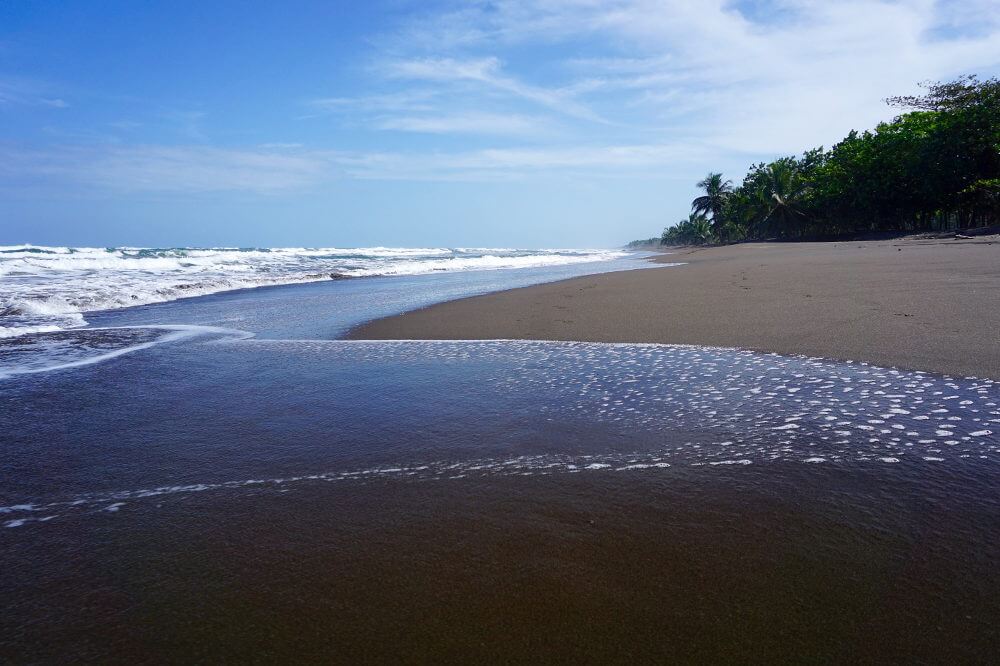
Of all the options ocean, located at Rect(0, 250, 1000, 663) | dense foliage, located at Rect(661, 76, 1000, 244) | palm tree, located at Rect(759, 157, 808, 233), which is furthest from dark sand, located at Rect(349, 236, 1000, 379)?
palm tree, located at Rect(759, 157, 808, 233)

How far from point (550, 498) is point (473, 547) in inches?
21.0

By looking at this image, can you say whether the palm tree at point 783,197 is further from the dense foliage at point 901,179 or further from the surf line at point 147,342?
the surf line at point 147,342

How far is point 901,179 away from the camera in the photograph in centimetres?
3559

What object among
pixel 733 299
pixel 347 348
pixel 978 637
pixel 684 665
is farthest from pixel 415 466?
pixel 733 299

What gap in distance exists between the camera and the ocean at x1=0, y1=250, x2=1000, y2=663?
5.95 ft

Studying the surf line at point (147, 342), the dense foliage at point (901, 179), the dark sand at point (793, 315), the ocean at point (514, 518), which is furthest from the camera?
the dense foliage at point (901, 179)

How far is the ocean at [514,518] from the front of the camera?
181 cm

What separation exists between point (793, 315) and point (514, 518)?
231 inches

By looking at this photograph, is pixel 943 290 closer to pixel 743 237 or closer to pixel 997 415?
pixel 997 415

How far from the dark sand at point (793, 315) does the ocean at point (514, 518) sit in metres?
0.82

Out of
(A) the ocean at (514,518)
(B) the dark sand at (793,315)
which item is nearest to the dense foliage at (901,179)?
(B) the dark sand at (793,315)

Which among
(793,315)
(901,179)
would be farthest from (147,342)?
(901,179)

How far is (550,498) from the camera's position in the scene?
2.72 m

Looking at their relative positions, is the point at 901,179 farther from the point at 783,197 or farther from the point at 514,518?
the point at 514,518
